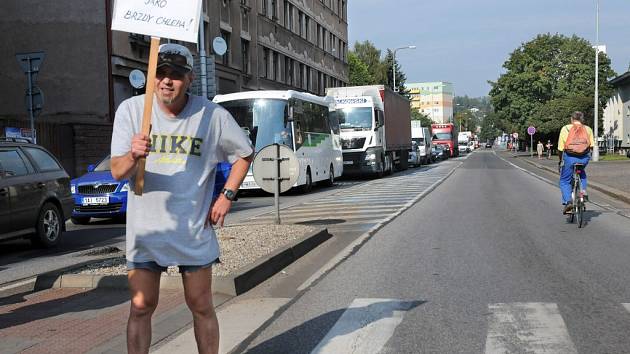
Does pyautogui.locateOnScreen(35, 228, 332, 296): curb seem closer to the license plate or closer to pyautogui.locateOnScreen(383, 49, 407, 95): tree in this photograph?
the license plate

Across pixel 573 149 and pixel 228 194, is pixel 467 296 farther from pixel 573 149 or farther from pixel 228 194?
pixel 573 149

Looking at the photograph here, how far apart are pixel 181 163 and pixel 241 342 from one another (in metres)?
1.79

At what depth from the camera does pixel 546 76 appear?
6775cm

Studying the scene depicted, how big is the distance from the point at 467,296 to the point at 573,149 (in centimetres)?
595

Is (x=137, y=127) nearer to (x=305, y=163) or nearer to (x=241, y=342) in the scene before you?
(x=241, y=342)

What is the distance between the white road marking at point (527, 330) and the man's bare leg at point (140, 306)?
2.28 meters

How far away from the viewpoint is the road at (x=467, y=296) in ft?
14.9

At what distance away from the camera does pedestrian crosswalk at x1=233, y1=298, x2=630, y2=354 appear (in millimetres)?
4381

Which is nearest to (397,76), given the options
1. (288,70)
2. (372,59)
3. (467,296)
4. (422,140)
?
(372,59)

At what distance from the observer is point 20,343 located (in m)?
4.59

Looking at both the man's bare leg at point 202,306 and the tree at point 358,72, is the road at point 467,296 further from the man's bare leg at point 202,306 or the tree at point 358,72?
the tree at point 358,72

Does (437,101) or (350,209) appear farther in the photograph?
(437,101)

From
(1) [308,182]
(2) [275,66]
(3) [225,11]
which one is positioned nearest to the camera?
(1) [308,182]

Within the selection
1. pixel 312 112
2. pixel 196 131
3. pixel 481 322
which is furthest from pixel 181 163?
pixel 312 112
